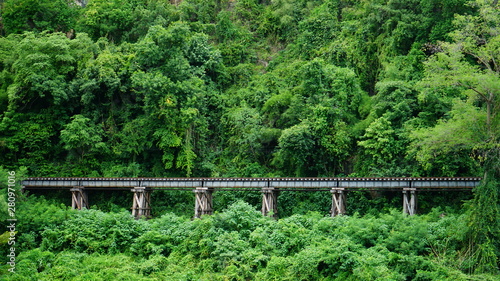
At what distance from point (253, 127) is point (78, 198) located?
12.5m

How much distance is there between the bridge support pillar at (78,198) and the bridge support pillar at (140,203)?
11.7 feet

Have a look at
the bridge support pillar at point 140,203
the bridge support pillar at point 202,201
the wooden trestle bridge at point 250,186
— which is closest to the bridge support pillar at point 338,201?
the wooden trestle bridge at point 250,186

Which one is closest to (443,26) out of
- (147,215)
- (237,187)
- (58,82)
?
(237,187)

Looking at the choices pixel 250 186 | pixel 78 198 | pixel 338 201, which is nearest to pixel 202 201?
pixel 250 186

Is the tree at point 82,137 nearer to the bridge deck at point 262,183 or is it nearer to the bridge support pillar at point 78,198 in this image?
the bridge deck at point 262,183

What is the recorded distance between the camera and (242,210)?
3209 cm

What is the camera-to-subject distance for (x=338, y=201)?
121 ft

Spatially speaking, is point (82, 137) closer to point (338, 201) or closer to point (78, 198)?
point (78, 198)

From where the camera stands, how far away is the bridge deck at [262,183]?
115 ft

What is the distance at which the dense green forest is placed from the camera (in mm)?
28625

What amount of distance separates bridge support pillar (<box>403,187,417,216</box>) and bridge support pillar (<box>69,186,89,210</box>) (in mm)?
19353

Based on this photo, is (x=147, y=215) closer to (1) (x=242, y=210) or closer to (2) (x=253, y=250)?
(1) (x=242, y=210)

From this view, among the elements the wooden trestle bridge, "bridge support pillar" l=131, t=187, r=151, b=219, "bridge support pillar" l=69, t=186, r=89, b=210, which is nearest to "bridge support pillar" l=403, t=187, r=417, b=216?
the wooden trestle bridge

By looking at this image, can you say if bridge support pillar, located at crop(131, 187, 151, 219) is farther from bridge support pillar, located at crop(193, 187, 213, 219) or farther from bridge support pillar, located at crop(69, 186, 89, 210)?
bridge support pillar, located at crop(69, 186, 89, 210)
